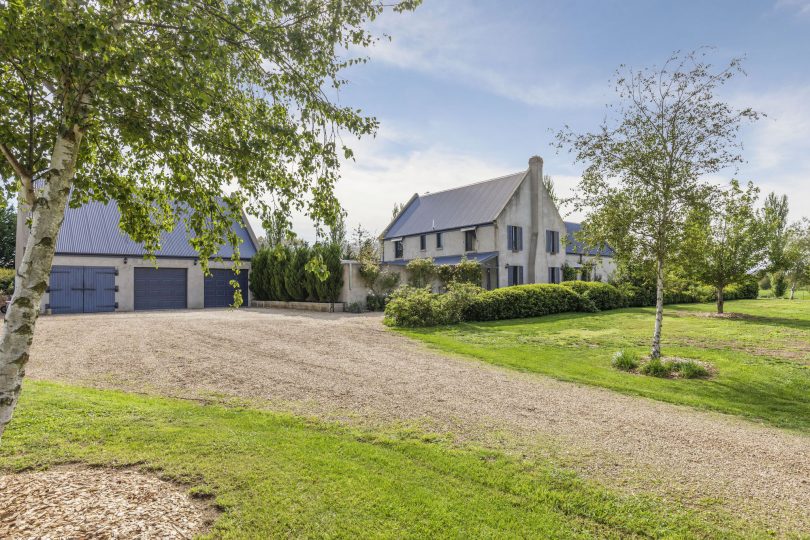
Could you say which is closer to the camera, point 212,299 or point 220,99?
point 220,99

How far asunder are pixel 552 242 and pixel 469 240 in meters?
6.31

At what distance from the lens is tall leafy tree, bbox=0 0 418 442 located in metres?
2.98

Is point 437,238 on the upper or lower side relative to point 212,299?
upper

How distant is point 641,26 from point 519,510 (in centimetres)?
1113

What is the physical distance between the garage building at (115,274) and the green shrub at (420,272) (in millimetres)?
9434

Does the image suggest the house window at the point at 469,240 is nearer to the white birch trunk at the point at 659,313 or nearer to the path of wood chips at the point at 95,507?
the white birch trunk at the point at 659,313

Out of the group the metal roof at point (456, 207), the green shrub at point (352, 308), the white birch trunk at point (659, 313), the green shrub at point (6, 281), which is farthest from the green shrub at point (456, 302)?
the green shrub at point (6, 281)

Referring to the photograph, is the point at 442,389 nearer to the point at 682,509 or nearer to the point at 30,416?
the point at 682,509

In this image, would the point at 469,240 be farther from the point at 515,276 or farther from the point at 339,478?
the point at 339,478

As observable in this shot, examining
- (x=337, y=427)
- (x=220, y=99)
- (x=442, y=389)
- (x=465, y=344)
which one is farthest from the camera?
(x=465, y=344)

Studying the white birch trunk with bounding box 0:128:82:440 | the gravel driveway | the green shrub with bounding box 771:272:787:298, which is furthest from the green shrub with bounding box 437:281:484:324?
the green shrub with bounding box 771:272:787:298

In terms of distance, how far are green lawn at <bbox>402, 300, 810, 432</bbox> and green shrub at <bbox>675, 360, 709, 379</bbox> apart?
32 cm

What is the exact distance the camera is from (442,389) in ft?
26.3

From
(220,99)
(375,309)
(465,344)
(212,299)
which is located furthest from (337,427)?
(212,299)
